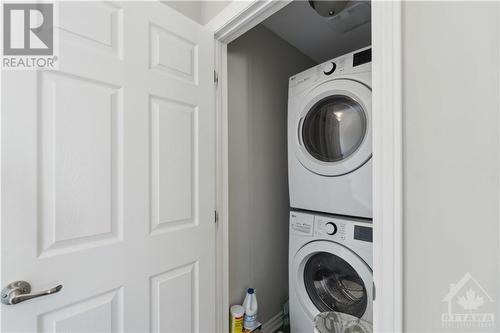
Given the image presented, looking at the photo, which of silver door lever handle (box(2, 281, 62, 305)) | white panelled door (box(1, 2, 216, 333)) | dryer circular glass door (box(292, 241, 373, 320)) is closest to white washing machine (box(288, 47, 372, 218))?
dryer circular glass door (box(292, 241, 373, 320))

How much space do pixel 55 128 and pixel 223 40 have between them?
984mm

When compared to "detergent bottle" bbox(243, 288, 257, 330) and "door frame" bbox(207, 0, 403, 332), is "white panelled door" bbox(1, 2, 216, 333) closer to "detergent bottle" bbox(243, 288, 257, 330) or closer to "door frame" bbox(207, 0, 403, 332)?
"detergent bottle" bbox(243, 288, 257, 330)

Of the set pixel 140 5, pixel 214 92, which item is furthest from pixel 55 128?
pixel 214 92

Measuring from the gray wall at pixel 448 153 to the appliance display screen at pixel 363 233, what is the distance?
1.95 ft

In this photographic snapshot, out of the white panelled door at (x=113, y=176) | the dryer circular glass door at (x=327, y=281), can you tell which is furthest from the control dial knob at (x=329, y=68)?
the dryer circular glass door at (x=327, y=281)

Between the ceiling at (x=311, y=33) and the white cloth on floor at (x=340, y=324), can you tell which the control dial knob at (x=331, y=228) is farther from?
the ceiling at (x=311, y=33)

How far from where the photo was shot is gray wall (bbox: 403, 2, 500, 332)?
485 mm

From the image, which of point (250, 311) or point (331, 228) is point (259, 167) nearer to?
point (331, 228)

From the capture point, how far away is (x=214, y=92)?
1.28 meters

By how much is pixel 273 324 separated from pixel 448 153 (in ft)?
5.81

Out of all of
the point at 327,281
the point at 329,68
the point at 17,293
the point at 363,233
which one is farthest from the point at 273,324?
the point at 329,68

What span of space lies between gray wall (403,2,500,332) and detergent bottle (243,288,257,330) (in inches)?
41.6

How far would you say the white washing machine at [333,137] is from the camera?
119 cm

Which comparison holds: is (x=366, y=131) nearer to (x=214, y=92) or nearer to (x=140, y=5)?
(x=214, y=92)
